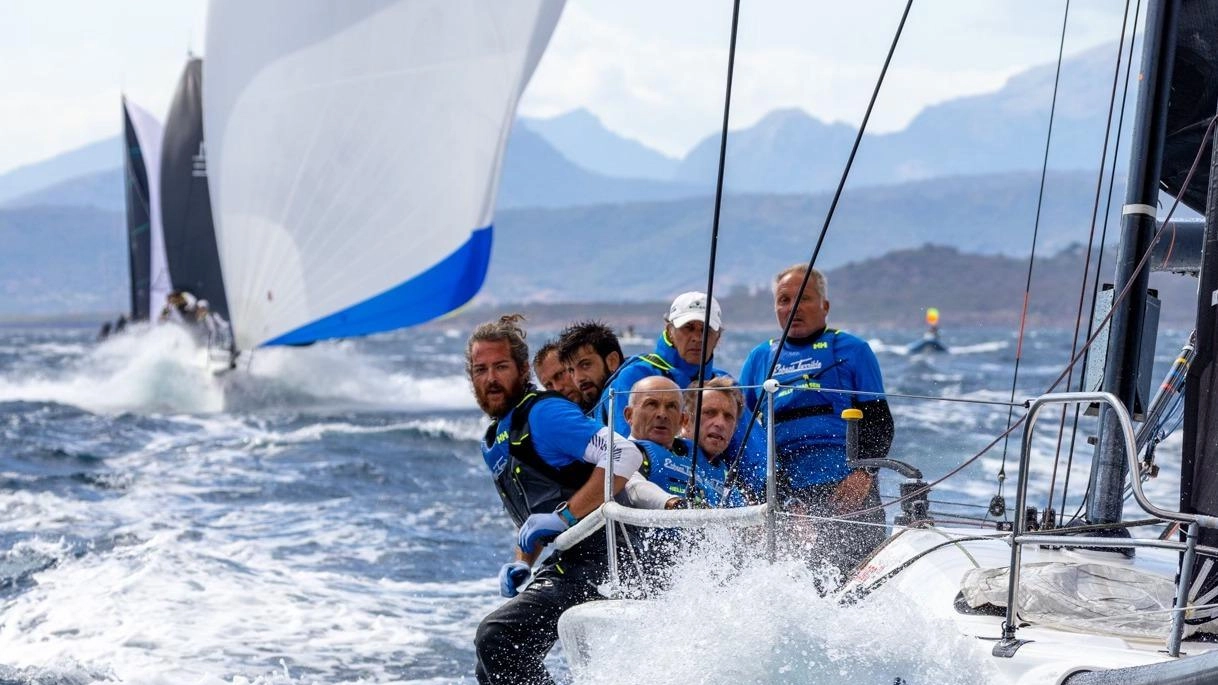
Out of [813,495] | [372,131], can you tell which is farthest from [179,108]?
[813,495]

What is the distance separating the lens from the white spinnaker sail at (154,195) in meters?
31.2

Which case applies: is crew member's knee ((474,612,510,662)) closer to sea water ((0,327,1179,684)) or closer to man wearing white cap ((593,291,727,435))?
sea water ((0,327,1179,684))

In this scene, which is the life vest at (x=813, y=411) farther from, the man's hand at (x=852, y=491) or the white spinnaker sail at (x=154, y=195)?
the white spinnaker sail at (x=154, y=195)

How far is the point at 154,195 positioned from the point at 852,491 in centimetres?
2987

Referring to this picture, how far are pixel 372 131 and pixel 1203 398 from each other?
787 centimetres

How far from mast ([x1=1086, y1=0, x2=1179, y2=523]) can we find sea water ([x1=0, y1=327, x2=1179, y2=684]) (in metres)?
0.34

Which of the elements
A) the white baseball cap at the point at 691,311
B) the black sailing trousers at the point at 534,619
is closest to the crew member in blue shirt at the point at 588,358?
the white baseball cap at the point at 691,311

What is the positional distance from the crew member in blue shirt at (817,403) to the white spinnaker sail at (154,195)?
90.9 feet

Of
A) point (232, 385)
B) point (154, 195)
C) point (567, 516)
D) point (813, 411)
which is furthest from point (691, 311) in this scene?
point (154, 195)

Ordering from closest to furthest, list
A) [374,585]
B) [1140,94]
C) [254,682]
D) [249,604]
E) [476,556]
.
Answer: [1140,94]
[254,682]
[249,604]
[374,585]
[476,556]

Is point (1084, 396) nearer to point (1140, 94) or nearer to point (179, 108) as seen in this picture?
point (1140, 94)

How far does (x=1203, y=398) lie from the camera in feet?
10.0

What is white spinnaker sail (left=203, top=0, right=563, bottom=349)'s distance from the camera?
360 inches

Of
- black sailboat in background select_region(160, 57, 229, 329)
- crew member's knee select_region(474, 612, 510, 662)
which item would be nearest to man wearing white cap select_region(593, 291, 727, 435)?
crew member's knee select_region(474, 612, 510, 662)
